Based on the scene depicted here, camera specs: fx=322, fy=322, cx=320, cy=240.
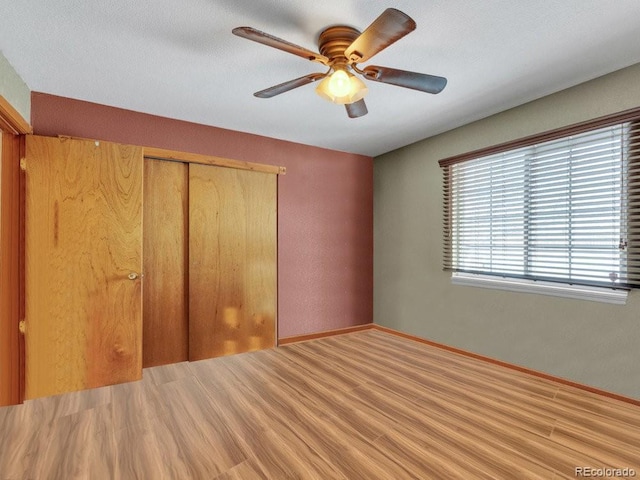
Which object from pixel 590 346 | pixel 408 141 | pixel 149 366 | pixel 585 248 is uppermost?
pixel 408 141

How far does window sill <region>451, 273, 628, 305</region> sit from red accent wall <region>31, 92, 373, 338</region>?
4.65 ft

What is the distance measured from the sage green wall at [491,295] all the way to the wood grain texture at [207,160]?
1.65 meters

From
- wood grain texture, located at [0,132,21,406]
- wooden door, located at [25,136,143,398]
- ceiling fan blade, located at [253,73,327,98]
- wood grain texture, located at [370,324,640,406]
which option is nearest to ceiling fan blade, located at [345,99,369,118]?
ceiling fan blade, located at [253,73,327,98]

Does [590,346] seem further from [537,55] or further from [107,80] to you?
[107,80]

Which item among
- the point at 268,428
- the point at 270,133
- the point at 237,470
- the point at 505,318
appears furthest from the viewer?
the point at 270,133

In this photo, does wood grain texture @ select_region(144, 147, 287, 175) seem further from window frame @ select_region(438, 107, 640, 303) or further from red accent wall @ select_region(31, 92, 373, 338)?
window frame @ select_region(438, 107, 640, 303)

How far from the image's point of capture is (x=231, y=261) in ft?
11.2

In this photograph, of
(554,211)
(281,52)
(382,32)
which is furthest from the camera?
(554,211)

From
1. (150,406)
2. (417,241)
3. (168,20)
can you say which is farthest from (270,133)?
(150,406)

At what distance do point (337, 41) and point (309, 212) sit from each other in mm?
2378

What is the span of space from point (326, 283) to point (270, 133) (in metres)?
1.99

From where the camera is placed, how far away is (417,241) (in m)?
3.98

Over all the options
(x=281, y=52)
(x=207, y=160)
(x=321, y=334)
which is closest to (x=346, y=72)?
(x=281, y=52)

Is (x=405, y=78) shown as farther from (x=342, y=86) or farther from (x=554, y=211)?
(x=554, y=211)
